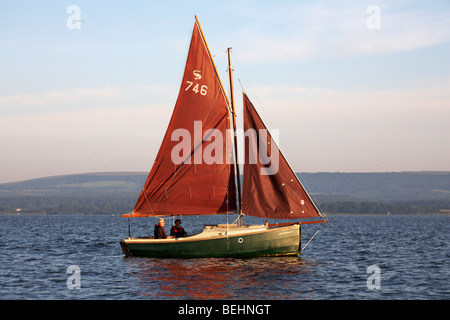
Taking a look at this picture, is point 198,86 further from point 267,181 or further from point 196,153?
point 267,181

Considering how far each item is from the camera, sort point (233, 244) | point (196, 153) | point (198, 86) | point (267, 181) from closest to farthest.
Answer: point (233, 244)
point (267, 181)
point (198, 86)
point (196, 153)

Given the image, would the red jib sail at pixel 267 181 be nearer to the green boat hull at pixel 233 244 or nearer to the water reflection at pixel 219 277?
the green boat hull at pixel 233 244

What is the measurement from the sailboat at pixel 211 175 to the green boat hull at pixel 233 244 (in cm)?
6

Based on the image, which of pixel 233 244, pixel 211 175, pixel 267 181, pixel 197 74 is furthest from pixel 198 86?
pixel 233 244

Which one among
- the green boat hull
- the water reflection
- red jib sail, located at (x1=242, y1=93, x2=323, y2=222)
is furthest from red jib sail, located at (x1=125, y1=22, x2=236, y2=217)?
the water reflection

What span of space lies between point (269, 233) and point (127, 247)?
29.4 ft

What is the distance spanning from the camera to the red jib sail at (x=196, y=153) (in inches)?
1345

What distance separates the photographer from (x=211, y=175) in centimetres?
3447

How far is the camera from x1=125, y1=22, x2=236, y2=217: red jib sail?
112 ft

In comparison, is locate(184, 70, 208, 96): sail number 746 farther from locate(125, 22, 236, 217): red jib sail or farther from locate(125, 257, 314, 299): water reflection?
locate(125, 257, 314, 299): water reflection

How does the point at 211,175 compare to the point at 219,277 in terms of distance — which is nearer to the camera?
the point at 219,277

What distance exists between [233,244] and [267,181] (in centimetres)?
425

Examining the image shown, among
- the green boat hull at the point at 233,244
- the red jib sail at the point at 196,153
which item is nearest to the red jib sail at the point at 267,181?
the green boat hull at the point at 233,244
